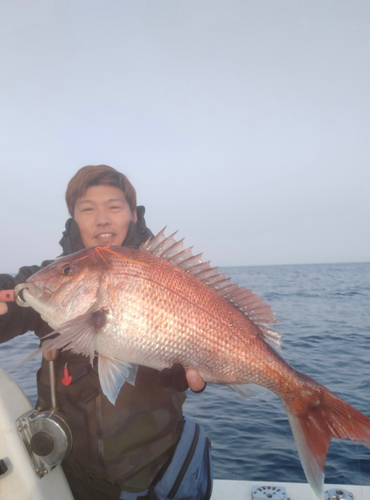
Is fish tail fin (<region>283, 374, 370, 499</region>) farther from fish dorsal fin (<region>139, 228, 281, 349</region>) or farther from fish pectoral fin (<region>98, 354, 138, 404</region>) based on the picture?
fish pectoral fin (<region>98, 354, 138, 404</region>)

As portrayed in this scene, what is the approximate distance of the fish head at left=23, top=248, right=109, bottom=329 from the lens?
6.86ft

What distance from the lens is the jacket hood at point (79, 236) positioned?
295 cm

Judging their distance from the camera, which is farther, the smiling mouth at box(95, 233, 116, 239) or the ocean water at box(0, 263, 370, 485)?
the ocean water at box(0, 263, 370, 485)

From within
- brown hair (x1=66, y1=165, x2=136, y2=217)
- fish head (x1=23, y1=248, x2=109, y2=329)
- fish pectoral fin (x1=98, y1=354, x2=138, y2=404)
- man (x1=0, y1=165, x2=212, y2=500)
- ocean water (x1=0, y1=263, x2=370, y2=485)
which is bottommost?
ocean water (x1=0, y1=263, x2=370, y2=485)

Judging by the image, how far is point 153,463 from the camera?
2393 millimetres

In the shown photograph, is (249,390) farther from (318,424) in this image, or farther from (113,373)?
(113,373)

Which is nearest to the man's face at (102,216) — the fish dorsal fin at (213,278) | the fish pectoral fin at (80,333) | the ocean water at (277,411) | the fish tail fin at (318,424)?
the fish dorsal fin at (213,278)

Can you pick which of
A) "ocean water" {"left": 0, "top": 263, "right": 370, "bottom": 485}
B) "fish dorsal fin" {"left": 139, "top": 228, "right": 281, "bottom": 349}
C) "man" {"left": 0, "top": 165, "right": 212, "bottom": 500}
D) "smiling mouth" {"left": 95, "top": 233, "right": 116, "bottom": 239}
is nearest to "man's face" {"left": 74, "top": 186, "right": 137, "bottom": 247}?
"smiling mouth" {"left": 95, "top": 233, "right": 116, "bottom": 239}

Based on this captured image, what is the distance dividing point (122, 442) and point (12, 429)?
2.38ft

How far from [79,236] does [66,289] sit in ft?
3.18

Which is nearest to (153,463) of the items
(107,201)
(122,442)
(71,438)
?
(122,442)

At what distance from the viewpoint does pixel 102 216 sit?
2.91 meters

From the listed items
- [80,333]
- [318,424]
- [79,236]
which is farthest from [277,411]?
[80,333]

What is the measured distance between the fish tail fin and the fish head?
1.34m
